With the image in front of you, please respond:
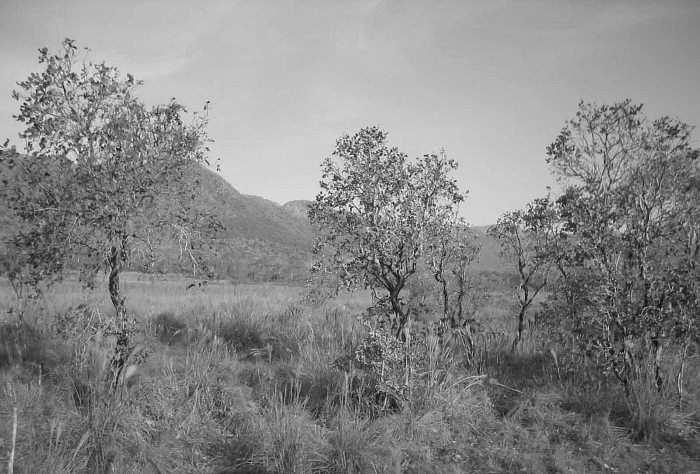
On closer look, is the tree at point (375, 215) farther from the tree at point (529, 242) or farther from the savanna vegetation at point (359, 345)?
the tree at point (529, 242)

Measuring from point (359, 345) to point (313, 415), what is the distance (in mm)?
1321

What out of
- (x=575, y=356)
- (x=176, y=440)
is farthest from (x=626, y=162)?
(x=176, y=440)

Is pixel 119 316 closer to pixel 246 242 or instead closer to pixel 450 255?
pixel 450 255

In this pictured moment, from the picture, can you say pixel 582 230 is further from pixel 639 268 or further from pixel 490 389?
pixel 490 389

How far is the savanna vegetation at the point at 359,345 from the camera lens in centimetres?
491

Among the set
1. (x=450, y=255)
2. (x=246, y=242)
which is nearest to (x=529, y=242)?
(x=450, y=255)

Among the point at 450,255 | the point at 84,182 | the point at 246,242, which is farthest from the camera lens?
the point at 246,242

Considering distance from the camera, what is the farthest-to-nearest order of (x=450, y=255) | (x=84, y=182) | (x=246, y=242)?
(x=246, y=242)
(x=450, y=255)
(x=84, y=182)

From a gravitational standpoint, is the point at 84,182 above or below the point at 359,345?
above

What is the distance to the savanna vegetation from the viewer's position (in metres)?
4.91

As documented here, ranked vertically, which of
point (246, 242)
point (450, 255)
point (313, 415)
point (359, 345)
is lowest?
point (313, 415)

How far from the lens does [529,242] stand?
973cm

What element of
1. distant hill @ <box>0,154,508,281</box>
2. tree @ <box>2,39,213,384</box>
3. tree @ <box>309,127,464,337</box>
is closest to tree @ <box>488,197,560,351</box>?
distant hill @ <box>0,154,508,281</box>

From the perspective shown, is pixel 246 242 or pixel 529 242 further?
pixel 246 242
